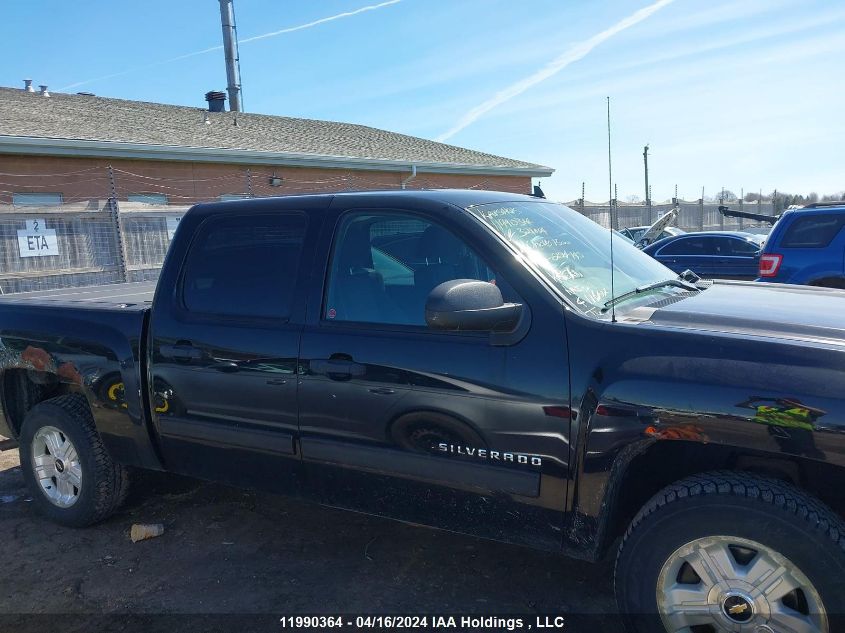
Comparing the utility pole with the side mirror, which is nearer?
the side mirror

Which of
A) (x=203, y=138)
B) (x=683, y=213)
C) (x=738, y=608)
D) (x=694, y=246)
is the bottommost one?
(x=738, y=608)

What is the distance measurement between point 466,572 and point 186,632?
1336 millimetres

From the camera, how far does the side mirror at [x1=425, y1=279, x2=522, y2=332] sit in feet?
8.64

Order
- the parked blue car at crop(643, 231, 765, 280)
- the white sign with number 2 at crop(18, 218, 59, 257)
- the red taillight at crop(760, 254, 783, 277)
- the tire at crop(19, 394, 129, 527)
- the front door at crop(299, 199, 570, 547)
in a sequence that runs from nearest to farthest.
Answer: the front door at crop(299, 199, 570, 547), the tire at crop(19, 394, 129, 527), the red taillight at crop(760, 254, 783, 277), the white sign with number 2 at crop(18, 218, 59, 257), the parked blue car at crop(643, 231, 765, 280)

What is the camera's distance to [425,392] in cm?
287

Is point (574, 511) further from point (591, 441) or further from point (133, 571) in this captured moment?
point (133, 571)

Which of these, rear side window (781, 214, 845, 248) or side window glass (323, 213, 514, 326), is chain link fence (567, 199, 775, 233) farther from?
side window glass (323, 213, 514, 326)

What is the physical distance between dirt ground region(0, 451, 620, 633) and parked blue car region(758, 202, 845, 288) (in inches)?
228

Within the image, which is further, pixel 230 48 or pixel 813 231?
pixel 230 48

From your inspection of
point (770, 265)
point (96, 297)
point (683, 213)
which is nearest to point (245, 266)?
point (96, 297)

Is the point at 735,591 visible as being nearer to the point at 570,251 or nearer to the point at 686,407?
the point at 686,407

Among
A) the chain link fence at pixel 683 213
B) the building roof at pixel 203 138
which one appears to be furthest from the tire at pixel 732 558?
the chain link fence at pixel 683 213

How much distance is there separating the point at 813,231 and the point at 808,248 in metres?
0.21

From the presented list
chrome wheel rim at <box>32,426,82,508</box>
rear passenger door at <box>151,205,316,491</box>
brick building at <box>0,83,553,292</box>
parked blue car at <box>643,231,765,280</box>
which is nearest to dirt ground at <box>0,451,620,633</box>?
chrome wheel rim at <box>32,426,82,508</box>
